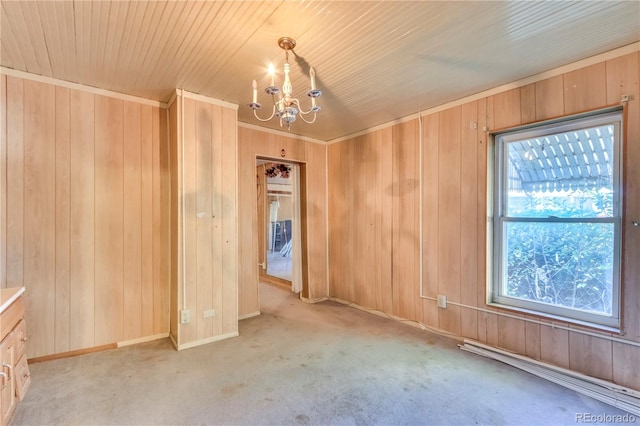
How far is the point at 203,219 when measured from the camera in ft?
9.77

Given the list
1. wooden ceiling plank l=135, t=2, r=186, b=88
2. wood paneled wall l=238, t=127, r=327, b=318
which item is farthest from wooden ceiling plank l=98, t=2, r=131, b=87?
wood paneled wall l=238, t=127, r=327, b=318

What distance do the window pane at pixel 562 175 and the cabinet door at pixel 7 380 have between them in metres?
3.91

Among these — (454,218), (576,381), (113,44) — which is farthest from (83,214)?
(576,381)

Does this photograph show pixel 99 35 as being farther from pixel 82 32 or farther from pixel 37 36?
pixel 37 36

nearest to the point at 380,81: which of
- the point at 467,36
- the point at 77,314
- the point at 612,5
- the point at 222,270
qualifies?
the point at 467,36

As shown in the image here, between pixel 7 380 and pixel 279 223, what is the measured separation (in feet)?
22.4

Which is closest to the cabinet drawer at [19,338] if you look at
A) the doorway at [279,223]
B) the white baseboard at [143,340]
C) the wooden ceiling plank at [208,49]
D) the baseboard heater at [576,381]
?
the white baseboard at [143,340]

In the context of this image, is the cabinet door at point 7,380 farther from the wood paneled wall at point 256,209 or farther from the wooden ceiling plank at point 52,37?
the wood paneled wall at point 256,209

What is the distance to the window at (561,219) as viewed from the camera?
2.26 meters

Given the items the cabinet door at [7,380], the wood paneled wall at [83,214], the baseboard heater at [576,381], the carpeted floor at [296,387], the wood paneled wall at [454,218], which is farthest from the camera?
the wood paneled wall at [83,214]

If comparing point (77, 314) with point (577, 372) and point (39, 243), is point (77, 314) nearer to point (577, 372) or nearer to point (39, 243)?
point (39, 243)

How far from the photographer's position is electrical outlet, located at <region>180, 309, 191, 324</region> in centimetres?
281

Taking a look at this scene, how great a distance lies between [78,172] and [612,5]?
418 centimetres

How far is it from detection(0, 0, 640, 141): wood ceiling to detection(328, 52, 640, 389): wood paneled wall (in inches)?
11.2
